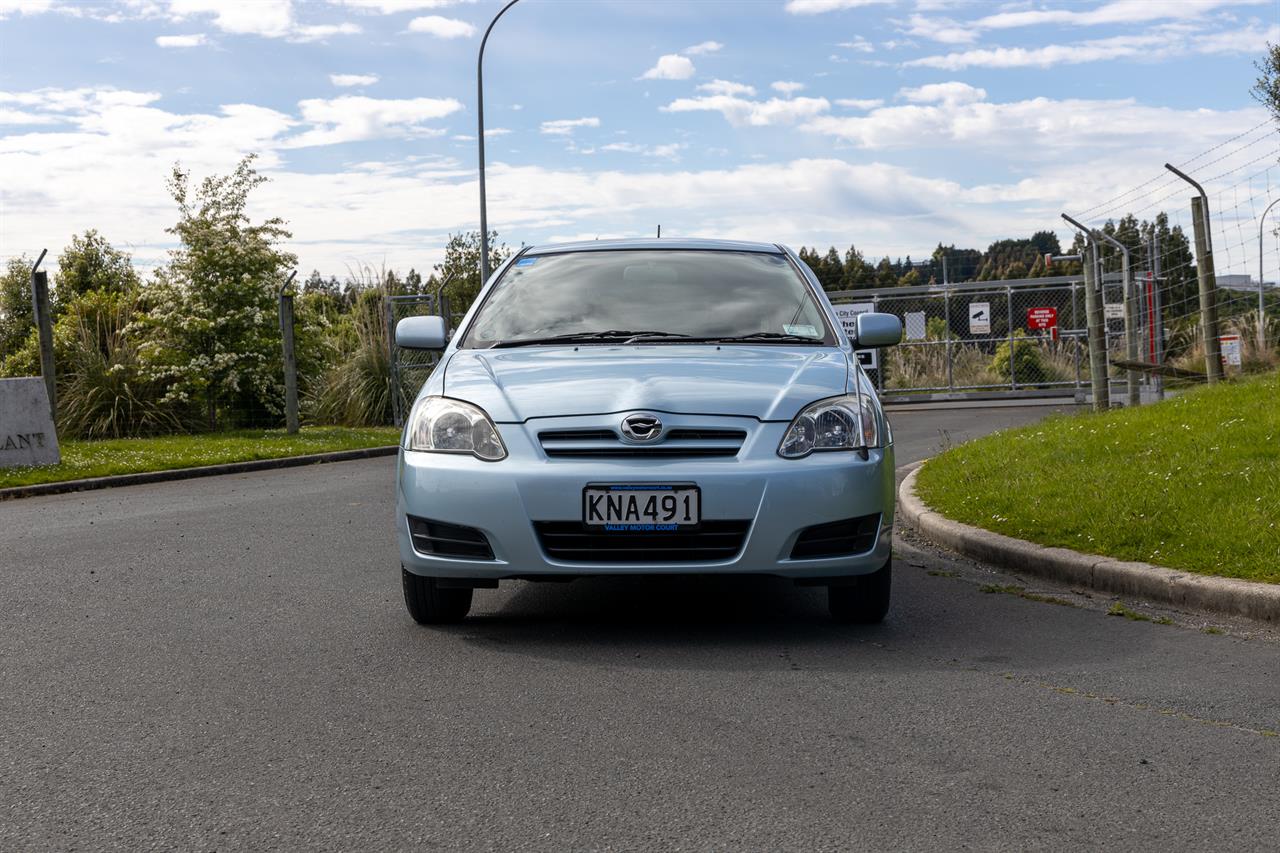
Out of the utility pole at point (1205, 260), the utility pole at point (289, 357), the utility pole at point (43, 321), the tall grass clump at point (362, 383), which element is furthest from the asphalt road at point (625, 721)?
the tall grass clump at point (362, 383)

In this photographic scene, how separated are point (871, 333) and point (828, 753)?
2.99 m

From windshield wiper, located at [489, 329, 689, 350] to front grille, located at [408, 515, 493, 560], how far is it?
3.49 ft

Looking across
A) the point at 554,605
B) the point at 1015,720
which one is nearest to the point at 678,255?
the point at 554,605

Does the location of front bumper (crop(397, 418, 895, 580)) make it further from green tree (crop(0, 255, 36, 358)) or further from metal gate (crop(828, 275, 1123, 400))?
green tree (crop(0, 255, 36, 358))

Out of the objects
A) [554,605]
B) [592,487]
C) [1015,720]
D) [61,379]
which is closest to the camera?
[1015,720]

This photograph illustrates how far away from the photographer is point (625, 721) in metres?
4.35

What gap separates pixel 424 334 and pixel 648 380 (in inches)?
57.3

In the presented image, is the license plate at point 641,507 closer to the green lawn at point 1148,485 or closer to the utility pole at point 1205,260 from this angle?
the green lawn at point 1148,485

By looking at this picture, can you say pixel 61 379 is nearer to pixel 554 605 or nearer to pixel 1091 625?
pixel 554 605

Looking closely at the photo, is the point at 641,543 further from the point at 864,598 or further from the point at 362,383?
the point at 362,383

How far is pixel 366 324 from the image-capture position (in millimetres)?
24766

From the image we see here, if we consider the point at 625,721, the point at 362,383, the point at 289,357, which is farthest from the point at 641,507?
the point at 362,383

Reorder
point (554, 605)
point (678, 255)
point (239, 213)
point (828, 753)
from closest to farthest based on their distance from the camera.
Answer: point (828, 753)
point (554, 605)
point (678, 255)
point (239, 213)

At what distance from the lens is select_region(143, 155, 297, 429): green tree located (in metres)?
22.5
